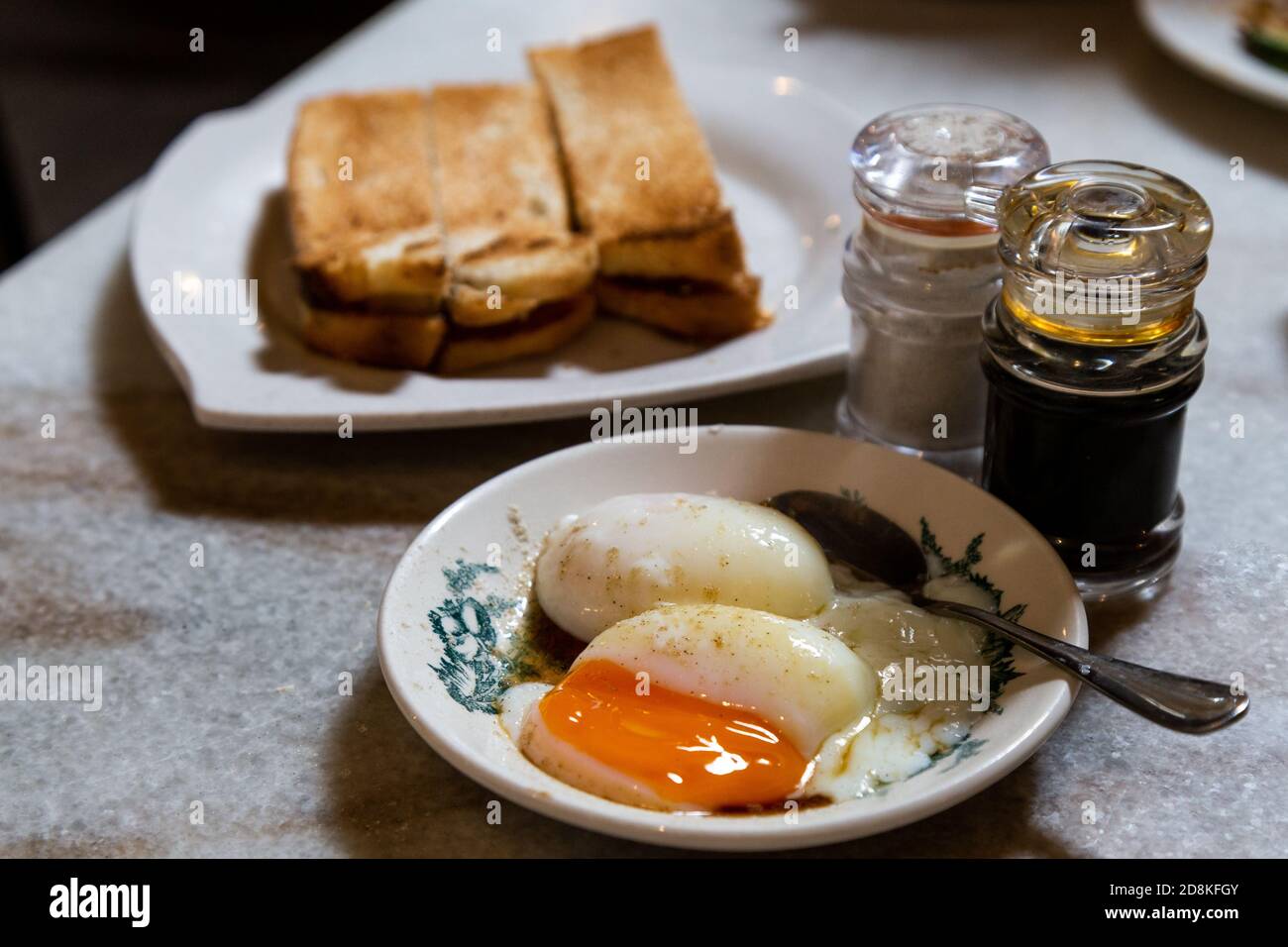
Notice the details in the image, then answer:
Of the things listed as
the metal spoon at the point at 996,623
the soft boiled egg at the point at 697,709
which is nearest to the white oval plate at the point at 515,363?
the metal spoon at the point at 996,623

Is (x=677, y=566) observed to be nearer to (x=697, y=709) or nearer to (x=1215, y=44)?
(x=697, y=709)

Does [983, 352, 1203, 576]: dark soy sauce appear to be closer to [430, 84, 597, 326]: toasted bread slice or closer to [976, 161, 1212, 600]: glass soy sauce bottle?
[976, 161, 1212, 600]: glass soy sauce bottle

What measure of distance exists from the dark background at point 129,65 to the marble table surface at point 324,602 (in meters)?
2.59

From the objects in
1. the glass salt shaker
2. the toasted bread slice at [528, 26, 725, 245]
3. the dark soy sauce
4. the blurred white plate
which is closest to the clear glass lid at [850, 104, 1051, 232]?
the glass salt shaker

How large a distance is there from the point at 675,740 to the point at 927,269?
0.51 metres

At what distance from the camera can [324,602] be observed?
3.97 feet

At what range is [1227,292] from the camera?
1.57m

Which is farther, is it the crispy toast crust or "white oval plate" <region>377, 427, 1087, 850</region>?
the crispy toast crust

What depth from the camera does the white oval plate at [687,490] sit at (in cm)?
84

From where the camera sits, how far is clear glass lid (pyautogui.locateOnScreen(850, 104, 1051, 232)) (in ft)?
3.75

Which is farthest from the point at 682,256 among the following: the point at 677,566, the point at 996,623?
the point at 996,623
